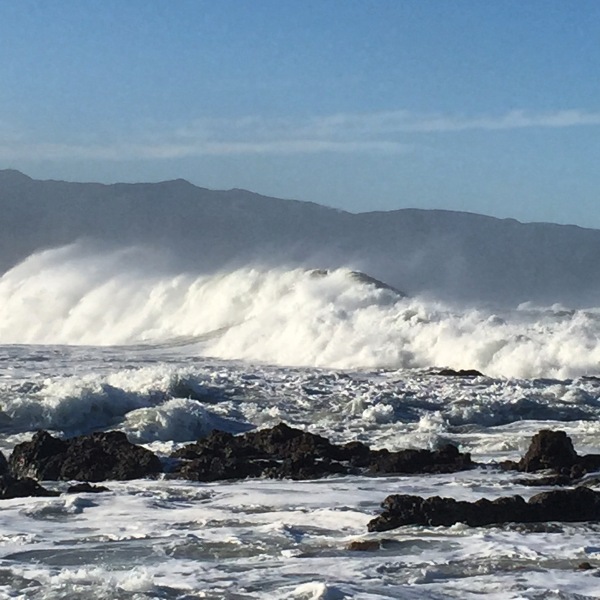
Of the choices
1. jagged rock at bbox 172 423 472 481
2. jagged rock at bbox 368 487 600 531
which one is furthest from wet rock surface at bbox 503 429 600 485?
jagged rock at bbox 368 487 600 531

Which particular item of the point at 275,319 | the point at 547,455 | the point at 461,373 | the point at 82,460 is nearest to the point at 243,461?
the point at 82,460

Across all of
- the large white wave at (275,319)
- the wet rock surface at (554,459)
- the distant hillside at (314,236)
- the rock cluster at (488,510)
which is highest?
the distant hillside at (314,236)

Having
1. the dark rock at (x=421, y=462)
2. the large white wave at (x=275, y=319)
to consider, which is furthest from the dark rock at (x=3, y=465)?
the large white wave at (x=275, y=319)

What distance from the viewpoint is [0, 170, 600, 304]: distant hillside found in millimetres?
56719

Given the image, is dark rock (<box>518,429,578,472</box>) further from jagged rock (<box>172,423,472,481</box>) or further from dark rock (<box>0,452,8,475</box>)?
dark rock (<box>0,452,8,475</box>)

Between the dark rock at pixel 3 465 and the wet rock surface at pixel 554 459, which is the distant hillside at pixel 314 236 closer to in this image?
the dark rock at pixel 3 465

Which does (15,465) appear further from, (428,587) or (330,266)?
(330,266)

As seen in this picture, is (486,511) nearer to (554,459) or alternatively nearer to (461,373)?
(554,459)

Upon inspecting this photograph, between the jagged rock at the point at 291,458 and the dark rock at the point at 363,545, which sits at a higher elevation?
the jagged rock at the point at 291,458

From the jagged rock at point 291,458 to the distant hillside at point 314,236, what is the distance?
33706 millimetres

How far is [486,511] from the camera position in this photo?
12.8 metres

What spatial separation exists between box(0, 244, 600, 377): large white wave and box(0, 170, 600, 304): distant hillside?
3776 mm

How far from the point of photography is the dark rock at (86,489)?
15277 mm

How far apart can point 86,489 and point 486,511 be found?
509cm
